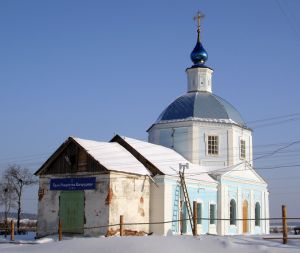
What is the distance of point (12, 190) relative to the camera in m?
44.6

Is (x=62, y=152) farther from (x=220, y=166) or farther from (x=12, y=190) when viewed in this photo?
(x=12, y=190)

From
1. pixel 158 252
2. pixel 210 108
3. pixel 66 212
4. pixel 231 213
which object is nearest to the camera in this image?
pixel 158 252

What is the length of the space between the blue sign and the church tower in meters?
9.78

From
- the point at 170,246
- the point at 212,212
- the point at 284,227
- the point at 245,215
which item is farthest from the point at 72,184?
the point at 284,227

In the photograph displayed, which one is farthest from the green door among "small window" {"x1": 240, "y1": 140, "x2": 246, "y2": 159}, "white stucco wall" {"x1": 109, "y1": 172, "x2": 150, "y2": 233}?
"small window" {"x1": 240, "y1": 140, "x2": 246, "y2": 159}

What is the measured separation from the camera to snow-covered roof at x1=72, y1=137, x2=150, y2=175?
2642cm

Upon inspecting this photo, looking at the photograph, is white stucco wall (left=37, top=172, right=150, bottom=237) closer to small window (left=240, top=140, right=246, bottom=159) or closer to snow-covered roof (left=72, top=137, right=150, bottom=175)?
snow-covered roof (left=72, top=137, right=150, bottom=175)

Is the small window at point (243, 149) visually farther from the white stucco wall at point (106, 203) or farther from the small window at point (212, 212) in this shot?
the white stucco wall at point (106, 203)

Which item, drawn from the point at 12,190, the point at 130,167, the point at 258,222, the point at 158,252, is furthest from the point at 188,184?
the point at 12,190

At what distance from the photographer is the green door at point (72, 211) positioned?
26250 mm

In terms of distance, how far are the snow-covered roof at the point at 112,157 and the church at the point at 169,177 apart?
0.26ft

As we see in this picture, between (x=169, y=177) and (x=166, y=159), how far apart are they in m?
3.08

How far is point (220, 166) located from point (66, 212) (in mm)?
11851

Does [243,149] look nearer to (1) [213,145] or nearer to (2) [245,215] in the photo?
(1) [213,145]
